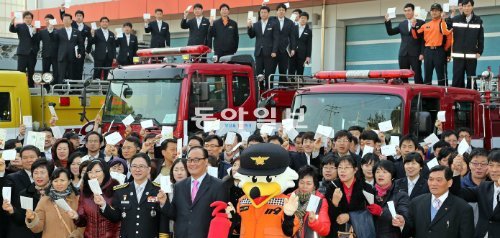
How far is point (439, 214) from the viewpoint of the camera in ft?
22.2

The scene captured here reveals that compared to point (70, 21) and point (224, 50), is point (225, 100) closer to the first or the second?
point (224, 50)

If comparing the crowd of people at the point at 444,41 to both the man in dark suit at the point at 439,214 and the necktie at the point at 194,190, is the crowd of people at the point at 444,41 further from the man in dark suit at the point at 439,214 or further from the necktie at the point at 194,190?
the necktie at the point at 194,190

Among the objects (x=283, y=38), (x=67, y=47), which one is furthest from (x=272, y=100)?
(x=67, y=47)

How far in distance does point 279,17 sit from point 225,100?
3615 mm

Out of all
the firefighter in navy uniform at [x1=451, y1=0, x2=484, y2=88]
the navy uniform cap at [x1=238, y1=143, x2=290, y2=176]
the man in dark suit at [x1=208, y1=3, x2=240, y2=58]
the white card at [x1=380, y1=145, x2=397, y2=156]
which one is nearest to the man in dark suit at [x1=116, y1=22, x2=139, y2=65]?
the man in dark suit at [x1=208, y1=3, x2=240, y2=58]

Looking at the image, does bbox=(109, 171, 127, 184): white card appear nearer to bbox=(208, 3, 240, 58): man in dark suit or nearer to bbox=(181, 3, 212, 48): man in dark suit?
bbox=(208, 3, 240, 58): man in dark suit

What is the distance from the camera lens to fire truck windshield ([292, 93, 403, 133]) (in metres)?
11.5

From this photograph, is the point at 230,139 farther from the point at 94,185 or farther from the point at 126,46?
the point at 126,46

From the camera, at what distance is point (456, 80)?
15234mm

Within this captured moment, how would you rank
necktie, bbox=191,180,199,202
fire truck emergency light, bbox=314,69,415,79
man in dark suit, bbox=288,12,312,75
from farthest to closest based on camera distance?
1. man in dark suit, bbox=288,12,312,75
2. fire truck emergency light, bbox=314,69,415,79
3. necktie, bbox=191,180,199,202

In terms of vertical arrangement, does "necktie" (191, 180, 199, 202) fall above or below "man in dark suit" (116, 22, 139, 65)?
below

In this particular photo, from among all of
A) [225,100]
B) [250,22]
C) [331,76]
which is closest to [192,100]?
[225,100]

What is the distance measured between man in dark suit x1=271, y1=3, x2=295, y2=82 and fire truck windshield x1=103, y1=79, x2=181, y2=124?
13.1 ft

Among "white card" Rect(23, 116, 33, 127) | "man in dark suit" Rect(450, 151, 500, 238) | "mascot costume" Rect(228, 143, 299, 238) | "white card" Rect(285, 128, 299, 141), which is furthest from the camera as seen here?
"white card" Rect(23, 116, 33, 127)
